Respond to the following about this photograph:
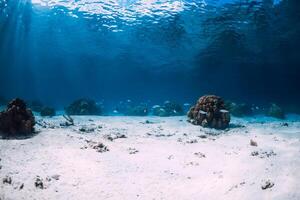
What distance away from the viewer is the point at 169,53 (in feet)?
155

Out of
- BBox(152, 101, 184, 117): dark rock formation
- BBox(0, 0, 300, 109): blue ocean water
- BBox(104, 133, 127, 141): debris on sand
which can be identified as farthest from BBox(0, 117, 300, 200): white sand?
BBox(0, 0, 300, 109): blue ocean water

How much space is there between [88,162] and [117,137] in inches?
150

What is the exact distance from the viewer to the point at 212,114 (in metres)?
15.1

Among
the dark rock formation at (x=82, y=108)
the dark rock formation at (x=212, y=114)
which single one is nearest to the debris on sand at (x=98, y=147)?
the dark rock formation at (x=212, y=114)

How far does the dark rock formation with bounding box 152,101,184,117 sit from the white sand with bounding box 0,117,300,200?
16.2 m

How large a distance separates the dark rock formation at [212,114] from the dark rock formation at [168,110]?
39.9 feet

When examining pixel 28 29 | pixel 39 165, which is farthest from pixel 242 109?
pixel 28 29

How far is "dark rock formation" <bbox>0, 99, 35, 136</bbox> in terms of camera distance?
10570 millimetres

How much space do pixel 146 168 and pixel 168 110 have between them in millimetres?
21956

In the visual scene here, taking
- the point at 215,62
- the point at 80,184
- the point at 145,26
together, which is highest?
the point at 145,26

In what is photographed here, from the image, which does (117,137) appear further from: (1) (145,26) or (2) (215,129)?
(1) (145,26)

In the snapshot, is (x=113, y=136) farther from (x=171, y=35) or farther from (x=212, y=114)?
(x=171, y=35)

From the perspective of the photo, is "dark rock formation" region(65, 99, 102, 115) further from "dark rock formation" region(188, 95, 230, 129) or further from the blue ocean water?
"dark rock formation" region(188, 95, 230, 129)

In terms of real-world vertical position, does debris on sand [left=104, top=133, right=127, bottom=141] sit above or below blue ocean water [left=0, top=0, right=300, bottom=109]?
below
